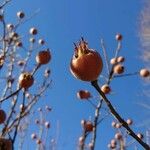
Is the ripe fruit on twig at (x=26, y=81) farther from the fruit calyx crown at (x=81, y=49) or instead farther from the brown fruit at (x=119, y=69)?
the brown fruit at (x=119, y=69)

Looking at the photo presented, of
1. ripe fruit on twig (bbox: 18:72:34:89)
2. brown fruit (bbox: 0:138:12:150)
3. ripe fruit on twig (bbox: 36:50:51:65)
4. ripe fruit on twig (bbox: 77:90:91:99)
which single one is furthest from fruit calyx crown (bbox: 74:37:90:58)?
ripe fruit on twig (bbox: 77:90:91:99)

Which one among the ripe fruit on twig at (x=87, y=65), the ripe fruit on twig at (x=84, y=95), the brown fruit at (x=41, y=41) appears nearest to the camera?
the ripe fruit on twig at (x=87, y=65)

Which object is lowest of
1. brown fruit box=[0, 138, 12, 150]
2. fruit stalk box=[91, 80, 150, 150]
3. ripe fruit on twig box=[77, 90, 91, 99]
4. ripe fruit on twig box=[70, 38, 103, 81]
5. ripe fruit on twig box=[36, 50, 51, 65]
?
fruit stalk box=[91, 80, 150, 150]

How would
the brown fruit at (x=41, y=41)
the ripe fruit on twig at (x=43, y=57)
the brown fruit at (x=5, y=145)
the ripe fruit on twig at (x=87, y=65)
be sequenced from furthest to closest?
the brown fruit at (x=41, y=41), the ripe fruit on twig at (x=43, y=57), the brown fruit at (x=5, y=145), the ripe fruit on twig at (x=87, y=65)

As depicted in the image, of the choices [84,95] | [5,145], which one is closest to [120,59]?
[84,95]

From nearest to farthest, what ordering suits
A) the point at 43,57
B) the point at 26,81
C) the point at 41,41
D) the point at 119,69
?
the point at 26,81 < the point at 43,57 < the point at 119,69 < the point at 41,41

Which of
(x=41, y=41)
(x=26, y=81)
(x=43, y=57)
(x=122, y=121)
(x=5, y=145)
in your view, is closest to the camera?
(x=122, y=121)

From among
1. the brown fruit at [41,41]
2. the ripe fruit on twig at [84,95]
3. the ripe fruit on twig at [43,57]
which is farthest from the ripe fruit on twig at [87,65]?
the brown fruit at [41,41]

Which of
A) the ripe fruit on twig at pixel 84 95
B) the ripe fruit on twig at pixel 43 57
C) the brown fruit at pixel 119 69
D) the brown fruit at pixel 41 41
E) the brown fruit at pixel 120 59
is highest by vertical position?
the brown fruit at pixel 41 41

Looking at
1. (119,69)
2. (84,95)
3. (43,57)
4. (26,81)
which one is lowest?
(26,81)

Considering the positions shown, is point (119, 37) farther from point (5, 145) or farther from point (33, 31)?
point (5, 145)

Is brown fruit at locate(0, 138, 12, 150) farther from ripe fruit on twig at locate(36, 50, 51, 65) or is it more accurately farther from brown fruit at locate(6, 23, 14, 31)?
brown fruit at locate(6, 23, 14, 31)

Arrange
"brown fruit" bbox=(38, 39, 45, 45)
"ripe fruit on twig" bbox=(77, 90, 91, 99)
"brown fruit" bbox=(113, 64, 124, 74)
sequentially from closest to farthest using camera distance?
"ripe fruit on twig" bbox=(77, 90, 91, 99) < "brown fruit" bbox=(113, 64, 124, 74) < "brown fruit" bbox=(38, 39, 45, 45)
